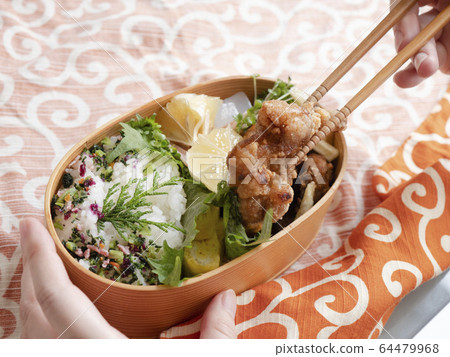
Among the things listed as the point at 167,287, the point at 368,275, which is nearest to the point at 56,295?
the point at 167,287

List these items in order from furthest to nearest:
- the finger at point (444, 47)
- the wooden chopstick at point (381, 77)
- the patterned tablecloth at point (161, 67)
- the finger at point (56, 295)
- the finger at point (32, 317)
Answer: the patterned tablecloth at point (161, 67)
the finger at point (444, 47)
the wooden chopstick at point (381, 77)
the finger at point (32, 317)
the finger at point (56, 295)

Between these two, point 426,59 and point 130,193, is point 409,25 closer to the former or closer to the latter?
point 426,59

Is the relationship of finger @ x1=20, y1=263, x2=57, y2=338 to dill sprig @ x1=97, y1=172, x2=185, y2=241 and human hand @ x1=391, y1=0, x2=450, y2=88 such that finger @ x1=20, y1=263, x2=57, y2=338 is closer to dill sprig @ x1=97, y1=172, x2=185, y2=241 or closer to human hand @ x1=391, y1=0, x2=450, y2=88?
dill sprig @ x1=97, y1=172, x2=185, y2=241

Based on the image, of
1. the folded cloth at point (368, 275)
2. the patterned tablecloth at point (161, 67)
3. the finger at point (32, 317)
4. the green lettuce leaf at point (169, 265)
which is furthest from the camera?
the patterned tablecloth at point (161, 67)

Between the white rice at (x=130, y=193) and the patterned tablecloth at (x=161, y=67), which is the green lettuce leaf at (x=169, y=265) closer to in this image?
the white rice at (x=130, y=193)

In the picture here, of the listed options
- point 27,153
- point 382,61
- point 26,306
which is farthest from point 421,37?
point 27,153

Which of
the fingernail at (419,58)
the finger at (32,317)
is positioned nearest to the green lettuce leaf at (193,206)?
the finger at (32,317)

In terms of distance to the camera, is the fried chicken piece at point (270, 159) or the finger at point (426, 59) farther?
the finger at point (426, 59)
